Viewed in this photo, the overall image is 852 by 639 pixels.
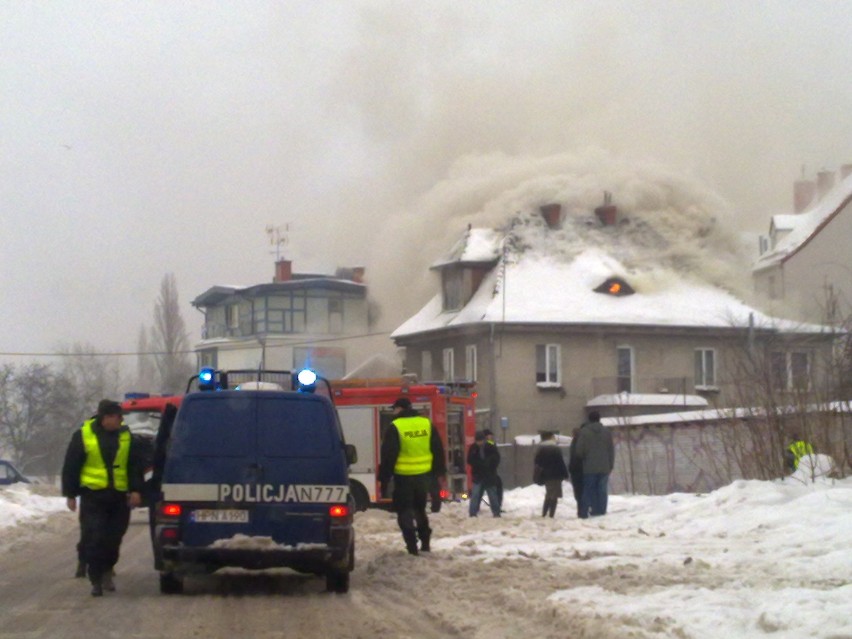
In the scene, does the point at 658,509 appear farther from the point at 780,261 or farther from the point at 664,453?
the point at 780,261

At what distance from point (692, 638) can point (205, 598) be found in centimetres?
506

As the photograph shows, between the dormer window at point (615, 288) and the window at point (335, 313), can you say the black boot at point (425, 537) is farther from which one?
the window at point (335, 313)

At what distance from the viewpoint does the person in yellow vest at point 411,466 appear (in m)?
14.6

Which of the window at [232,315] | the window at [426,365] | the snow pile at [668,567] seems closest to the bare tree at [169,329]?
the window at [232,315]

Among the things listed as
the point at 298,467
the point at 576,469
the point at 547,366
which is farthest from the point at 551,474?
the point at 547,366

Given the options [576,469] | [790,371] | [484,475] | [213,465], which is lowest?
[484,475]

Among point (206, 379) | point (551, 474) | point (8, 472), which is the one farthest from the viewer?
point (8, 472)

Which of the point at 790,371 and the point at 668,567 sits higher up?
the point at 790,371

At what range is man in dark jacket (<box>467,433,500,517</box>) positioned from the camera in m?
23.8

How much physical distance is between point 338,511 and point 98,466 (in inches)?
88.4

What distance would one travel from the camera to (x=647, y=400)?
4791cm

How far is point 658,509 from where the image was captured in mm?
19625

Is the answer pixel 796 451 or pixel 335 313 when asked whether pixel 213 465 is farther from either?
pixel 335 313

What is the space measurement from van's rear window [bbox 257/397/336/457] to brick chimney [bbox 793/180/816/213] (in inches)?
2330
